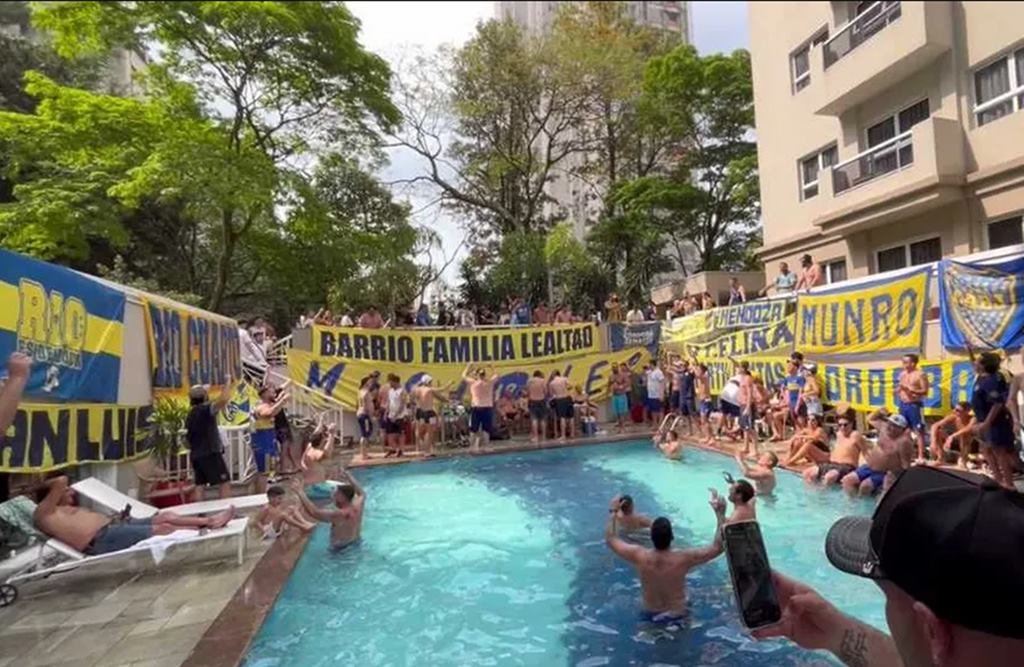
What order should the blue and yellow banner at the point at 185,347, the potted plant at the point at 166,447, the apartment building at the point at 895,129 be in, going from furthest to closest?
the apartment building at the point at 895,129 → the blue and yellow banner at the point at 185,347 → the potted plant at the point at 166,447

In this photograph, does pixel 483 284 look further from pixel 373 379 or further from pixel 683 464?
pixel 683 464

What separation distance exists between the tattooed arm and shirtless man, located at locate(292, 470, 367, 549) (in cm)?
625

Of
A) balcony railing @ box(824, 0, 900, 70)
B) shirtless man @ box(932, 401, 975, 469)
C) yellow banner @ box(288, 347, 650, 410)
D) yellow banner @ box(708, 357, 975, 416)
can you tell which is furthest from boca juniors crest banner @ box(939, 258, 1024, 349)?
yellow banner @ box(288, 347, 650, 410)

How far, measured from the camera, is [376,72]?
57.9 ft

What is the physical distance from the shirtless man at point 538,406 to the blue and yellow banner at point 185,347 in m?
6.16

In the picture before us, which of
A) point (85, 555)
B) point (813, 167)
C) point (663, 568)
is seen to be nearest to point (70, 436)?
point (85, 555)

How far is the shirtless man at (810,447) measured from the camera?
9586 mm

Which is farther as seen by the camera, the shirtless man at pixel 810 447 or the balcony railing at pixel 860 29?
the balcony railing at pixel 860 29

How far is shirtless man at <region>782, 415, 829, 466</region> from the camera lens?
9586 mm

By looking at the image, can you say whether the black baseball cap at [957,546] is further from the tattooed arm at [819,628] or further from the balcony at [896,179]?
the balcony at [896,179]

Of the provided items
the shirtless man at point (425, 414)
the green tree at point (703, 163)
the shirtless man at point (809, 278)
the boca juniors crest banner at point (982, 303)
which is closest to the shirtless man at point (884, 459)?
the boca juniors crest banner at point (982, 303)

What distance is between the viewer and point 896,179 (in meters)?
12.9

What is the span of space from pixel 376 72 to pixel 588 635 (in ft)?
52.6

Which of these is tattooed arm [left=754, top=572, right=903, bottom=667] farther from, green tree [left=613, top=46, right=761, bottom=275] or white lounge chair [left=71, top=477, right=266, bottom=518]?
green tree [left=613, top=46, right=761, bottom=275]
